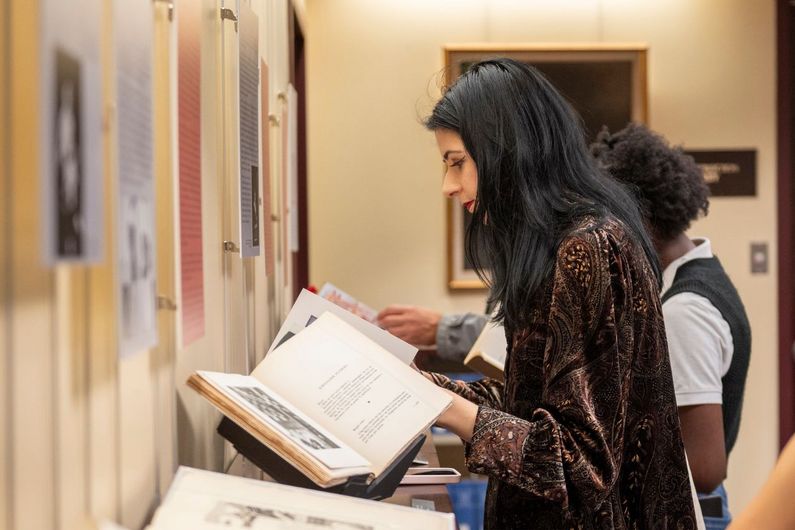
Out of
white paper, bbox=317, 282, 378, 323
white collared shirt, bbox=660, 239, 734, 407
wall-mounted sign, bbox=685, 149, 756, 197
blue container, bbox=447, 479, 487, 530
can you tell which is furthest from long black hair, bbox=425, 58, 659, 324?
wall-mounted sign, bbox=685, 149, 756, 197

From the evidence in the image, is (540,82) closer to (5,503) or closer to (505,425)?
(505,425)

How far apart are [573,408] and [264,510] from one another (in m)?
0.60

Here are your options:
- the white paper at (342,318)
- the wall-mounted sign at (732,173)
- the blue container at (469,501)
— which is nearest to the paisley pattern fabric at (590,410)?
the white paper at (342,318)

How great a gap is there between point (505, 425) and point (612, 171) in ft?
4.14

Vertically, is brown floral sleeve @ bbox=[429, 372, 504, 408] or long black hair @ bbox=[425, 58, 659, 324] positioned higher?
long black hair @ bbox=[425, 58, 659, 324]

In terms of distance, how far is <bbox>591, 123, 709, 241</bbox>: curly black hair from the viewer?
94.5 inches

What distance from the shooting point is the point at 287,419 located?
111cm

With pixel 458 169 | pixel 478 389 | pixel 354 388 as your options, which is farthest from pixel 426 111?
pixel 354 388

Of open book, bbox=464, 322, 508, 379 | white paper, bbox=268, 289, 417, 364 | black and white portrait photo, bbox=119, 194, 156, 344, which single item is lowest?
open book, bbox=464, 322, 508, 379

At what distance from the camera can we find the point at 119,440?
0.91 m

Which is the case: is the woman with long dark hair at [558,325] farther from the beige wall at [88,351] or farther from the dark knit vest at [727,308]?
the dark knit vest at [727,308]

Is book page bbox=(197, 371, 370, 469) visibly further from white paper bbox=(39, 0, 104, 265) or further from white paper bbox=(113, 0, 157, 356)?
white paper bbox=(39, 0, 104, 265)

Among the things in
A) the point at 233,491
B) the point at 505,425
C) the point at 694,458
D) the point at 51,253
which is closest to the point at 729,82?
the point at 694,458

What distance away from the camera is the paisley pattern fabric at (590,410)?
140cm
